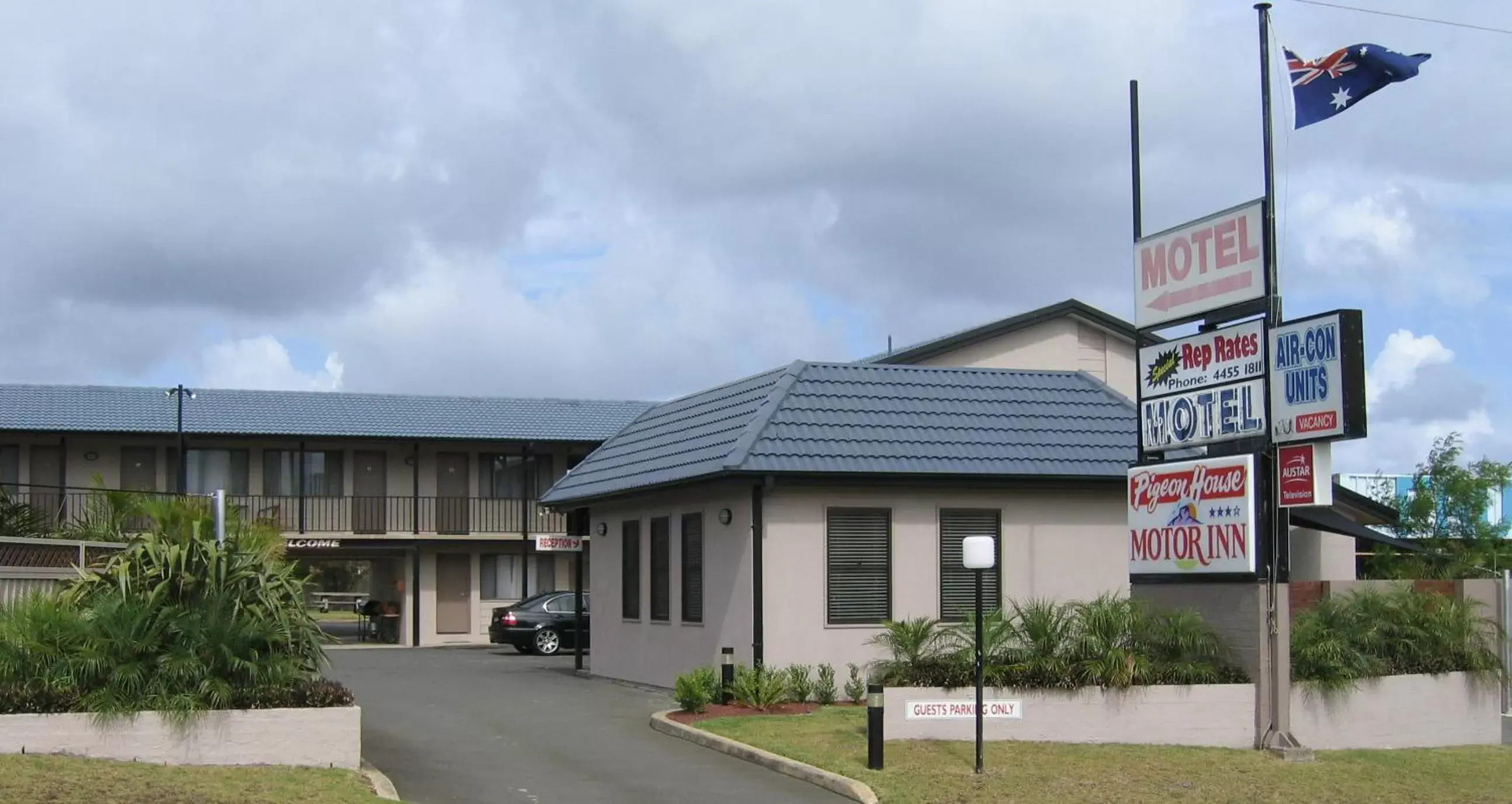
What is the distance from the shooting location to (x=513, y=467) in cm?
4653

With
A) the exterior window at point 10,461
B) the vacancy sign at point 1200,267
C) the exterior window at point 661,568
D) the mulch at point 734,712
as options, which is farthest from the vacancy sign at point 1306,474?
the exterior window at point 10,461

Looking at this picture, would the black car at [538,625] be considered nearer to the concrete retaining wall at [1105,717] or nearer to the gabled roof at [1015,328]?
the gabled roof at [1015,328]

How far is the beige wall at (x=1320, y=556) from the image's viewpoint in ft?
88.8

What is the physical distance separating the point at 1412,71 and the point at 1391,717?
280 inches

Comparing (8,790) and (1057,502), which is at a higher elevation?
(1057,502)

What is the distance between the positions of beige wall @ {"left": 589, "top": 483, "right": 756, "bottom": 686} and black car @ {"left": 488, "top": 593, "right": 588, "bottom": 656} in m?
9.80

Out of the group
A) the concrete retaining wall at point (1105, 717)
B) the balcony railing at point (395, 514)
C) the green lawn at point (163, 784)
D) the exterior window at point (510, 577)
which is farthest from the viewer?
the exterior window at point (510, 577)

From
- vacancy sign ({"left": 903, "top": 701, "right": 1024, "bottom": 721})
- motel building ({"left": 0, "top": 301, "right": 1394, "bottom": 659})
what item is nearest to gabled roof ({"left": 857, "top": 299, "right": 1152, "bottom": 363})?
motel building ({"left": 0, "top": 301, "right": 1394, "bottom": 659})

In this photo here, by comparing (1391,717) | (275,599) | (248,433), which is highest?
(248,433)

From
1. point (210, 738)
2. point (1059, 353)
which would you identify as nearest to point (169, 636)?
point (210, 738)

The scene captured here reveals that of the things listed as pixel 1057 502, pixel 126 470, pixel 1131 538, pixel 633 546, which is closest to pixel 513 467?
pixel 126 470

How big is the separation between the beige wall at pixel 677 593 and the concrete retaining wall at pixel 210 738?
7411 millimetres

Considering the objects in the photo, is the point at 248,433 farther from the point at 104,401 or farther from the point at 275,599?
the point at 275,599

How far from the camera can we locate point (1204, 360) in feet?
57.3
